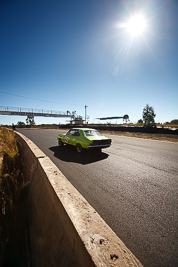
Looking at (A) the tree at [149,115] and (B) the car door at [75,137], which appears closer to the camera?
(B) the car door at [75,137]

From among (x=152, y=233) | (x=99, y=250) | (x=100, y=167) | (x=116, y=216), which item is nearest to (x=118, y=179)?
(x=100, y=167)

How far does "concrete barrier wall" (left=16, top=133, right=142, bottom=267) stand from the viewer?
3.45 ft

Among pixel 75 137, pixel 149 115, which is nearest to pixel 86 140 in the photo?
pixel 75 137

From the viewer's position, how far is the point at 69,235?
4.55ft

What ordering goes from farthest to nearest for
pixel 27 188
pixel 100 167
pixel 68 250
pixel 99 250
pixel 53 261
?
1. pixel 100 167
2. pixel 27 188
3. pixel 53 261
4. pixel 68 250
5. pixel 99 250

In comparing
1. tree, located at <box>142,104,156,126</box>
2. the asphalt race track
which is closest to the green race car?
the asphalt race track

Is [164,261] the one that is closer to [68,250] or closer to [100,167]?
[68,250]

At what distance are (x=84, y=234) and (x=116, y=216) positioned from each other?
1.15 meters

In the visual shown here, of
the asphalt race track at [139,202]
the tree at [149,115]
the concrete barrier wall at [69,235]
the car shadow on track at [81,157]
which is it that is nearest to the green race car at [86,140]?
the car shadow on track at [81,157]

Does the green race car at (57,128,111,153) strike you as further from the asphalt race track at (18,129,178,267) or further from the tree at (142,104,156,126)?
the tree at (142,104,156,126)

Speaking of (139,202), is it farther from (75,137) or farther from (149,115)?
(149,115)

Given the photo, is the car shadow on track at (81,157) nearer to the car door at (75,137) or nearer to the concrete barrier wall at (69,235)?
the car door at (75,137)

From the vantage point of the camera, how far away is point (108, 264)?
0.95m

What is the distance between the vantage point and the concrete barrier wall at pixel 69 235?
1050 mm
